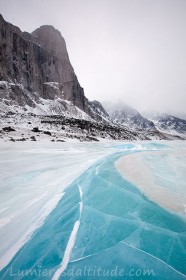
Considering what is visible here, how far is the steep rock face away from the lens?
89.2 m

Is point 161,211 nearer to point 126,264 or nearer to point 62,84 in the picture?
point 126,264

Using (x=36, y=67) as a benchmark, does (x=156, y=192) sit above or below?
below

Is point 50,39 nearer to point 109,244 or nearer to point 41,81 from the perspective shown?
point 41,81

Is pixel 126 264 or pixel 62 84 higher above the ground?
pixel 62 84

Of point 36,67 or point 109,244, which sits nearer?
point 109,244

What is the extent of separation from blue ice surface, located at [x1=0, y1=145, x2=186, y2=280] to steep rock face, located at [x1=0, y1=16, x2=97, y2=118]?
259 feet

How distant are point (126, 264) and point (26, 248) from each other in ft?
6.92

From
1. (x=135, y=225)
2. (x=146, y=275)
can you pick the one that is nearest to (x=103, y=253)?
(x=146, y=275)

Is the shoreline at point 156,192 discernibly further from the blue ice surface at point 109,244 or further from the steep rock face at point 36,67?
the steep rock face at point 36,67

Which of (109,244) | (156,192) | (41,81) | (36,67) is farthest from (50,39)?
(109,244)

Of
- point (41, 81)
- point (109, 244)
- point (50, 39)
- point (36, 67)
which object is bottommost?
point (109, 244)

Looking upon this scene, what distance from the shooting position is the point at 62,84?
129625 millimetres

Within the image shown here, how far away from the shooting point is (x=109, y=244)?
169 inches

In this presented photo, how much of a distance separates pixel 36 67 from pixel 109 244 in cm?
12248
